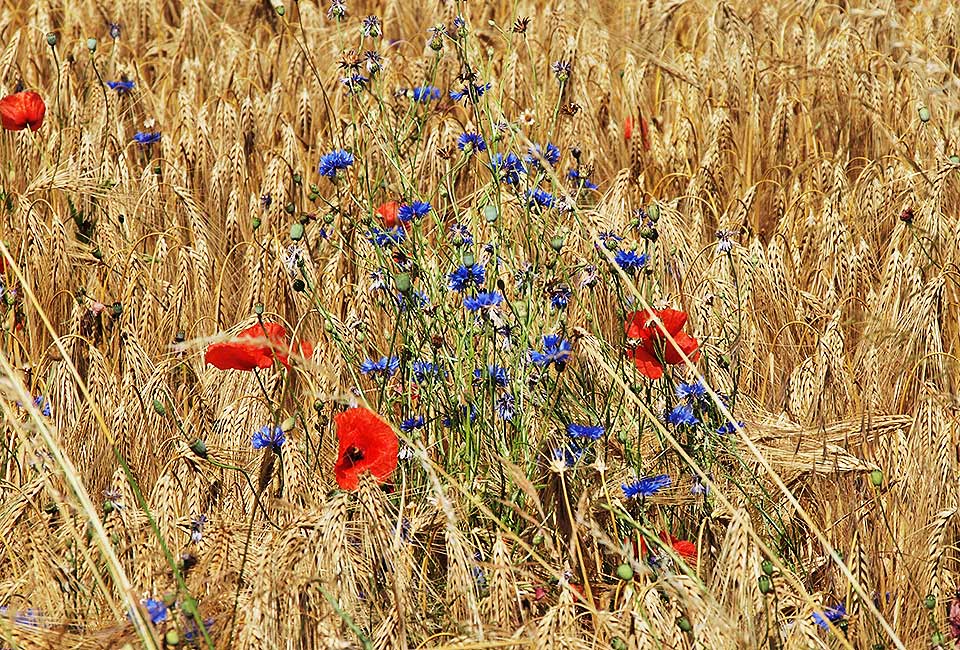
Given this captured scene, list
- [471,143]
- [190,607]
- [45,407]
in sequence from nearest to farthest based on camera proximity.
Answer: [190,607], [45,407], [471,143]

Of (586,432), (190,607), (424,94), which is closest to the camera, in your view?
(190,607)

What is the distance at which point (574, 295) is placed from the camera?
2.11 meters

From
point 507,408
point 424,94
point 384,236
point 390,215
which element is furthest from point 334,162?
point 424,94

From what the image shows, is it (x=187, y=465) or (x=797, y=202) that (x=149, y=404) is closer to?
(x=187, y=465)

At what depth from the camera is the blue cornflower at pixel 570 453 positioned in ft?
5.09

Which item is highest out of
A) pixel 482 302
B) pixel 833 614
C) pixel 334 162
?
pixel 334 162

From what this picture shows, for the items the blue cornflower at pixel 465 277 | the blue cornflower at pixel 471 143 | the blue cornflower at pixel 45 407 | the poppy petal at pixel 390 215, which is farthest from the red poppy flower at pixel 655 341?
the blue cornflower at pixel 45 407

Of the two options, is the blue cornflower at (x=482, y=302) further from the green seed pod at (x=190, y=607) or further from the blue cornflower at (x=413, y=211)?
the green seed pod at (x=190, y=607)

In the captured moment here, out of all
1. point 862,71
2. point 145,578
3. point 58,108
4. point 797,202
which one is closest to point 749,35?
point 862,71

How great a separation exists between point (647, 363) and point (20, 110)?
1579mm

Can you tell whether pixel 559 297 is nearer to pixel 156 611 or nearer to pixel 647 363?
pixel 647 363

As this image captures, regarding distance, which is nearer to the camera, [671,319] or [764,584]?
[764,584]

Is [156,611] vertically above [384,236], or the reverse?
[384,236]

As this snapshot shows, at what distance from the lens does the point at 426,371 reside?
1.75 m
